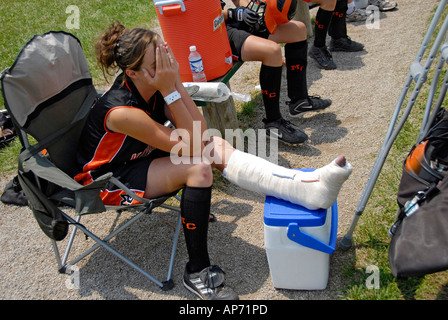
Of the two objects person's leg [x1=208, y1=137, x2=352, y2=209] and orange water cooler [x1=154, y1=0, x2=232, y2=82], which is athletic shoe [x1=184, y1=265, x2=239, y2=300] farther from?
orange water cooler [x1=154, y1=0, x2=232, y2=82]

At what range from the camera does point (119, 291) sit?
2.51 m

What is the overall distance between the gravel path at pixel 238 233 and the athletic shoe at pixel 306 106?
0.37 feet

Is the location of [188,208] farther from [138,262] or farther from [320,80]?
[320,80]

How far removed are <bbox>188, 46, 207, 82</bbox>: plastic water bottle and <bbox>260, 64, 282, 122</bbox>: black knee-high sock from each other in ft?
1.97

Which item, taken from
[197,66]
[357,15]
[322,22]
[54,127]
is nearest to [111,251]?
[54,127]

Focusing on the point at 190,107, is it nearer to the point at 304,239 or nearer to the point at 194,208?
the point at 194,208

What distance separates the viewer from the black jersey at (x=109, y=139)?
2303 mm

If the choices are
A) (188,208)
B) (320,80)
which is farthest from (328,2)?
(188,208)

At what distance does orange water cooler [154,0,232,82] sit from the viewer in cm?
281

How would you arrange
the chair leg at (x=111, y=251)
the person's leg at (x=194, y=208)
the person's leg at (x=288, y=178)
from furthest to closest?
the chair leg at (x=111, y=251), the person's leg at (x=194, y=208), the person's leg at (x=288, y=178)

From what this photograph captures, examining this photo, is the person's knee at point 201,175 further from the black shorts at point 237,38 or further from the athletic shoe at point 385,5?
the athletic shoe at point 385,5

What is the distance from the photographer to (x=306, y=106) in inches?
148

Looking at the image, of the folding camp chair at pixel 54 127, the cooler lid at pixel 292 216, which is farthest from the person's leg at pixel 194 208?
the cooler lid at pixel 292 216
